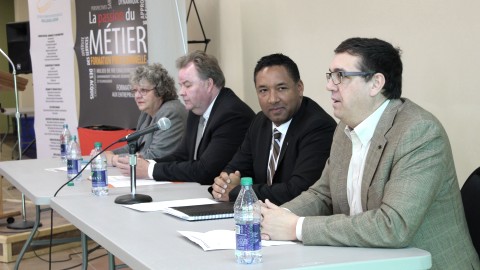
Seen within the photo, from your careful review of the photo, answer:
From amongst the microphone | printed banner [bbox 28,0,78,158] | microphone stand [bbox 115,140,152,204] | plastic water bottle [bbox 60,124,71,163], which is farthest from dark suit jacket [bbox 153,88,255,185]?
printed banner [bbox 28,0,78,158]

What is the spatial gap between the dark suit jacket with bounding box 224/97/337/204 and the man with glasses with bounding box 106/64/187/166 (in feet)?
3.77

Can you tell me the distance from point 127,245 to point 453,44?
2.05 meters

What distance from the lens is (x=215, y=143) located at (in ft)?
12.2

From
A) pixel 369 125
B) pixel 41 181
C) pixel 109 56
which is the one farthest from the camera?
pixel 109 56

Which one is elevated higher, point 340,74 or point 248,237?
point 340,74

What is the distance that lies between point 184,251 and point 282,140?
4.30 ft

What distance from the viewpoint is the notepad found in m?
2.47

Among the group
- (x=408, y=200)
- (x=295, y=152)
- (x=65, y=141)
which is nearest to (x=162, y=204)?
(x=295, y=152)

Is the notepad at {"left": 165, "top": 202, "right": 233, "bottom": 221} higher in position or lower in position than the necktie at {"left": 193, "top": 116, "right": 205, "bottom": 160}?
lower

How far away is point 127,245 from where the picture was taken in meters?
2.07

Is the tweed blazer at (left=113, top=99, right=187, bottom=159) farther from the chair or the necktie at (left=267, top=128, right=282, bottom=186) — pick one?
the chair

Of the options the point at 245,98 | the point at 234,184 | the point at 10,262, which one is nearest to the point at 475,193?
the point at 234,184

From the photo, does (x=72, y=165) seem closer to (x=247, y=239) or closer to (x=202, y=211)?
(x=202, y=211)

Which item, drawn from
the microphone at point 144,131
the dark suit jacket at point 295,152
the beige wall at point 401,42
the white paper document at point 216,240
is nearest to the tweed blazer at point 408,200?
the white paper document at point 216,240
